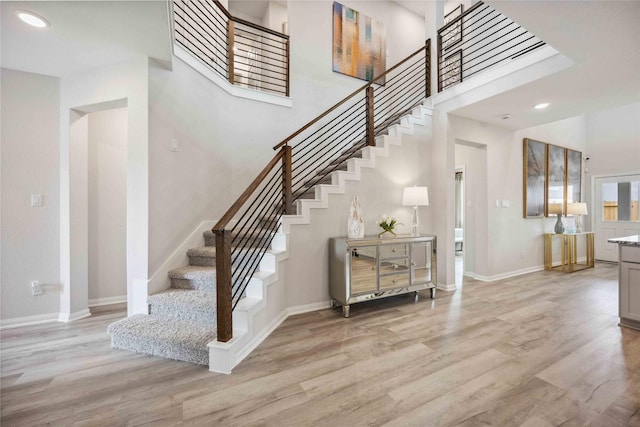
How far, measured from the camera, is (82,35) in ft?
7.67

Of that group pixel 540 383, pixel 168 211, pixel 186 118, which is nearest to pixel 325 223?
pixel 168 211

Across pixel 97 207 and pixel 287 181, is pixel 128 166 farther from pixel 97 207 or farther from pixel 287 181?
pixel 287 181

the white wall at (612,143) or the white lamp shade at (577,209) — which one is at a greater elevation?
the white wall at (612,143)

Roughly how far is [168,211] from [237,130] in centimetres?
154

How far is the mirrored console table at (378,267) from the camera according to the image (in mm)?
3135

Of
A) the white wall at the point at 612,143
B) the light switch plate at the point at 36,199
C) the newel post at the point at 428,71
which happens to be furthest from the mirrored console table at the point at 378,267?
the white wall at the point at 612,143

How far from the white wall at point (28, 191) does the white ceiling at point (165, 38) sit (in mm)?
299

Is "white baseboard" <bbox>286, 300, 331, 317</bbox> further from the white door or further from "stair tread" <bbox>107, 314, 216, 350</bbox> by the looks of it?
the white door

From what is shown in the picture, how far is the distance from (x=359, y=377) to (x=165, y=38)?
3.18 m

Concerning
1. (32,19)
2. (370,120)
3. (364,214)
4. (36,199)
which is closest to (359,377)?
(364,214)

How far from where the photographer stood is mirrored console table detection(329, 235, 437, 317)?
10.3 feet

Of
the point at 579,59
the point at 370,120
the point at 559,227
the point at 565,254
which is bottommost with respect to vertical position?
the point at 565,254

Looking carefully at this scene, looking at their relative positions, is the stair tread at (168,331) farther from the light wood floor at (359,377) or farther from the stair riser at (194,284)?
the stair riser at (194,284)

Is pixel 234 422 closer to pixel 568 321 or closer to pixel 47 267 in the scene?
pixel 47 267
